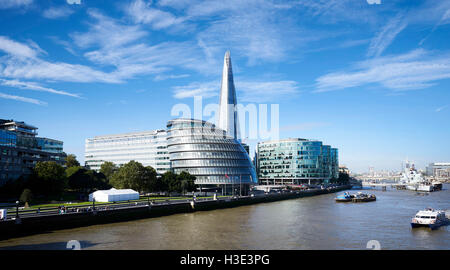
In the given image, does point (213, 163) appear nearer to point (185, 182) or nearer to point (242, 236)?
point (185, 182)

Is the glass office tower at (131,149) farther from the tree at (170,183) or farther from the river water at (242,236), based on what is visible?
the river water at (242,236)

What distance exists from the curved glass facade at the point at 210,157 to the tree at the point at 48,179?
1714 inches

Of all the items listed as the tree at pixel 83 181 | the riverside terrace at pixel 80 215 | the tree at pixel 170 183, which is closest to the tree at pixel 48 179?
the riverside terrace at pixel 80 215

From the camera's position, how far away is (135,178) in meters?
82.4

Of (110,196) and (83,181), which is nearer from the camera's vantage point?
(110,196)

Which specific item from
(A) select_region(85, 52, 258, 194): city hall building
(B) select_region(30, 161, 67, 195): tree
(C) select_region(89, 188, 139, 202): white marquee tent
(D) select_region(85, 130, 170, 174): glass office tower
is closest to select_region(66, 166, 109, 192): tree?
(B) select_region(30, 161, 67, 195): tree

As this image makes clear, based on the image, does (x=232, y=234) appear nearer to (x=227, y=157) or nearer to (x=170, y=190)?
(x=170, y=190)

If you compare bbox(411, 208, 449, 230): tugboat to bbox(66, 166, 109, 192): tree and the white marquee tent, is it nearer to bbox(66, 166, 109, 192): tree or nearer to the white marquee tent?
the white marquee tent

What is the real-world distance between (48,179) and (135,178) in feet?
64.4

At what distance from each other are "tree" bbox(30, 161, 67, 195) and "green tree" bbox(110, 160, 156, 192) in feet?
44.5

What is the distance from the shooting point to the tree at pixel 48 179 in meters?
66.8

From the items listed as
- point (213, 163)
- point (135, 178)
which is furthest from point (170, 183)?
point (213, 163)

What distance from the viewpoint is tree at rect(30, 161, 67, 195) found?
66.8m
